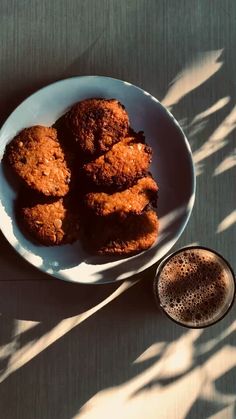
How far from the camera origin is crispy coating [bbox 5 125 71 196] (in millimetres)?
1413

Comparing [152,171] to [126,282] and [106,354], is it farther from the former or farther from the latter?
[106,354]

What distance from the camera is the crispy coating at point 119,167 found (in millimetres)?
1423

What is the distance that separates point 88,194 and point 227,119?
40cm

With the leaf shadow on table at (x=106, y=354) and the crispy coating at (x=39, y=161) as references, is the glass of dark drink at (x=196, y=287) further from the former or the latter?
the crispy coating at (x=39, y=161)

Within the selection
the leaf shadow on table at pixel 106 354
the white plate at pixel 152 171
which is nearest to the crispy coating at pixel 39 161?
the white plate at pixel 152 171

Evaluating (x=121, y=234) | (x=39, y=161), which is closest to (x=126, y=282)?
(x=121, y=234)

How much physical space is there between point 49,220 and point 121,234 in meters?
0.17

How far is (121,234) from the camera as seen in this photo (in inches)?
58.0

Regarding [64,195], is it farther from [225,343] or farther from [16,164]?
[225,343]

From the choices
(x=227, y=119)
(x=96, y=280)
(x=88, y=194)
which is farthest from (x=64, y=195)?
(x=227, y=119)

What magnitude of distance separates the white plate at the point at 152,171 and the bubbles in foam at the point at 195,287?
0.17 feet

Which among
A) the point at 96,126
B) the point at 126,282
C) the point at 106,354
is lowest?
the point at 106,354

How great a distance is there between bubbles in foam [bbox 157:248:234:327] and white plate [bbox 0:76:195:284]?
5cm

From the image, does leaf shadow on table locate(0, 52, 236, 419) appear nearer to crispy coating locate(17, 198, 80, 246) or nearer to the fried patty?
crispy coating locate(17, 198, 80, 246)
